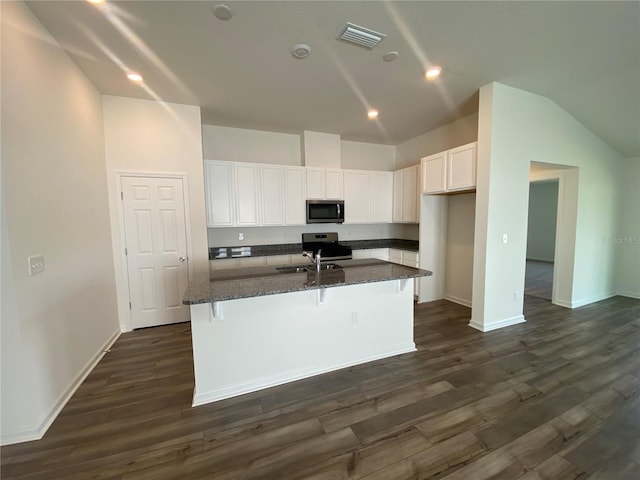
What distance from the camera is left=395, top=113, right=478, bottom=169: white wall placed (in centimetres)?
408

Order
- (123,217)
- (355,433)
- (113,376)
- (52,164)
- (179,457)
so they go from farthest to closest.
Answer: (123,217) → (113,376) → (52,164) → (355,433) → (179,457)

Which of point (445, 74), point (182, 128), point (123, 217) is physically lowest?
point (123, 217)

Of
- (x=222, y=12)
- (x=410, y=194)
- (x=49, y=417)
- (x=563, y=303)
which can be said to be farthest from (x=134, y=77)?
(x=563, y=303)

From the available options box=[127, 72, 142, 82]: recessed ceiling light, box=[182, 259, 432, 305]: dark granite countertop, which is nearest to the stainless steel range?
box=[182, 259, 432, 305]: dark granite countertop

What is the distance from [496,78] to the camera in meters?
3.03

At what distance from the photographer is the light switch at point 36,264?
1.86 meters

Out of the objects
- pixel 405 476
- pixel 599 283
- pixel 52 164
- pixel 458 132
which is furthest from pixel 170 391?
pixel 599 283

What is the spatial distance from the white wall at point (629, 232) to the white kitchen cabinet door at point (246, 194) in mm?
6152

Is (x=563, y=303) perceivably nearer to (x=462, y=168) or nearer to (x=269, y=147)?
(x=462, y=168)

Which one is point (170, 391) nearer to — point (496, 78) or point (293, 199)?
point (293, 199)

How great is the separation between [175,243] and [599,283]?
701cm

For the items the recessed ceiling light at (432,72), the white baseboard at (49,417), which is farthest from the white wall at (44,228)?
the recessed ceiling light at (432,72)

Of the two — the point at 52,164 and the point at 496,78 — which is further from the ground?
the point at 496,78

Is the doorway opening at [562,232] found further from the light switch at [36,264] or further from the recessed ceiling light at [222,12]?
the light switch at [36,264]
